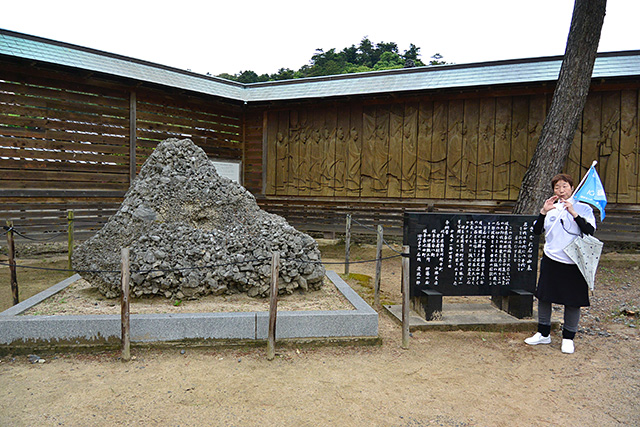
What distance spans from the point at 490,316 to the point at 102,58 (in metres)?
10.2

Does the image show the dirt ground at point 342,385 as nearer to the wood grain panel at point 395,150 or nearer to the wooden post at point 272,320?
the wooden post at point 272,320

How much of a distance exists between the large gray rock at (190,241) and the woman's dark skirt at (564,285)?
2.65 meters

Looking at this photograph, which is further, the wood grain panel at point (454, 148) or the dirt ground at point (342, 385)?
the wood grain panel at point (454, 148)

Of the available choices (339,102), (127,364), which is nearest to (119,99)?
(339,102)

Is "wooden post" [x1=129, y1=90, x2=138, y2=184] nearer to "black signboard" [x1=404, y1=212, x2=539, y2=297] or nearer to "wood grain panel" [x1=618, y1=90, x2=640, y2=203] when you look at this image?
"black signboard" [x1=404, y1=212, x2=539, y2=297]

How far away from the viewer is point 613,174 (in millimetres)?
9750

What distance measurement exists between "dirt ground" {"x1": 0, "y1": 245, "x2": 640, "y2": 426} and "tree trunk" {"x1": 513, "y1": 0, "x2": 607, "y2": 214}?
400 cm

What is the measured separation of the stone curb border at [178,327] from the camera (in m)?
4.41

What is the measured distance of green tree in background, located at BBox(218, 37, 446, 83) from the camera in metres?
23.9

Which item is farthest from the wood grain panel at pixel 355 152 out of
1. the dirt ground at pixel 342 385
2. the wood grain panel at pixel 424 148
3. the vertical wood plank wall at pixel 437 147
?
the dirt ground at pixel 342 385

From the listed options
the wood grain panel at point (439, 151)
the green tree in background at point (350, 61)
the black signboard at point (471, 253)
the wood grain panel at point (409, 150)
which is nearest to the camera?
the black signboard at point (471, 253)

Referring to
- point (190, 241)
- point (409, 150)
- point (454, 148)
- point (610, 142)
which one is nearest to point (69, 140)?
point (190, 241)

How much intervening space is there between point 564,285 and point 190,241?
172 inches

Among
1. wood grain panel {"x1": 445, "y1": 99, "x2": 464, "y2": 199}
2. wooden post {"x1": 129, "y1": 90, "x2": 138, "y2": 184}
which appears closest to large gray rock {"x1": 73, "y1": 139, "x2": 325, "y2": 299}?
wooden post {"x1": 129, "y1": 90, "x2": 138, "y2": 184}
